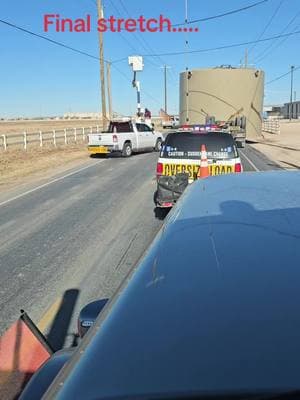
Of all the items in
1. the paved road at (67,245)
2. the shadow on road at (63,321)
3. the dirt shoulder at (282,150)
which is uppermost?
the shadow on road at (63,321)

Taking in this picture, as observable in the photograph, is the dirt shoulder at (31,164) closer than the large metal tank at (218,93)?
Yes

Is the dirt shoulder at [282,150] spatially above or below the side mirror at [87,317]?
below

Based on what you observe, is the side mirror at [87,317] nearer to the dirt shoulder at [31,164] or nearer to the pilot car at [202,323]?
the pilot car at [202,323]

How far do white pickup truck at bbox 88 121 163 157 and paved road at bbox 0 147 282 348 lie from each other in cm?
949

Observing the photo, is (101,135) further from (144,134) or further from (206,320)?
(206,320)

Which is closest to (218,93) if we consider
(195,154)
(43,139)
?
(195,154)

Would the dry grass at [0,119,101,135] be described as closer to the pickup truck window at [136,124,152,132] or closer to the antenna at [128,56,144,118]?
the antenna at [128,56,144,118]

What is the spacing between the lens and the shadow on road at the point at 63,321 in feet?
13.7

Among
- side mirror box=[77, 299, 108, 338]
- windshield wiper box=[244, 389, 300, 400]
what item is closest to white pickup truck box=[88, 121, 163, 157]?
side mirror box=[77, 299, 108, 338]

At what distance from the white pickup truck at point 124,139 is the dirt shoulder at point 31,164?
1.05m

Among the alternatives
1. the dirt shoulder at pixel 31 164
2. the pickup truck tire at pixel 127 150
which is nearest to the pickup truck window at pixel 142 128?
the pickup truck tire at pixel 127 150

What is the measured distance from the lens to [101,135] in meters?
23.7

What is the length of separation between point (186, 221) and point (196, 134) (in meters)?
7.34

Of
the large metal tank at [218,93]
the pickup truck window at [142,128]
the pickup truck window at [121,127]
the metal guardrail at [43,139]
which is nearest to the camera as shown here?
the pickup truck window at [121,127]
